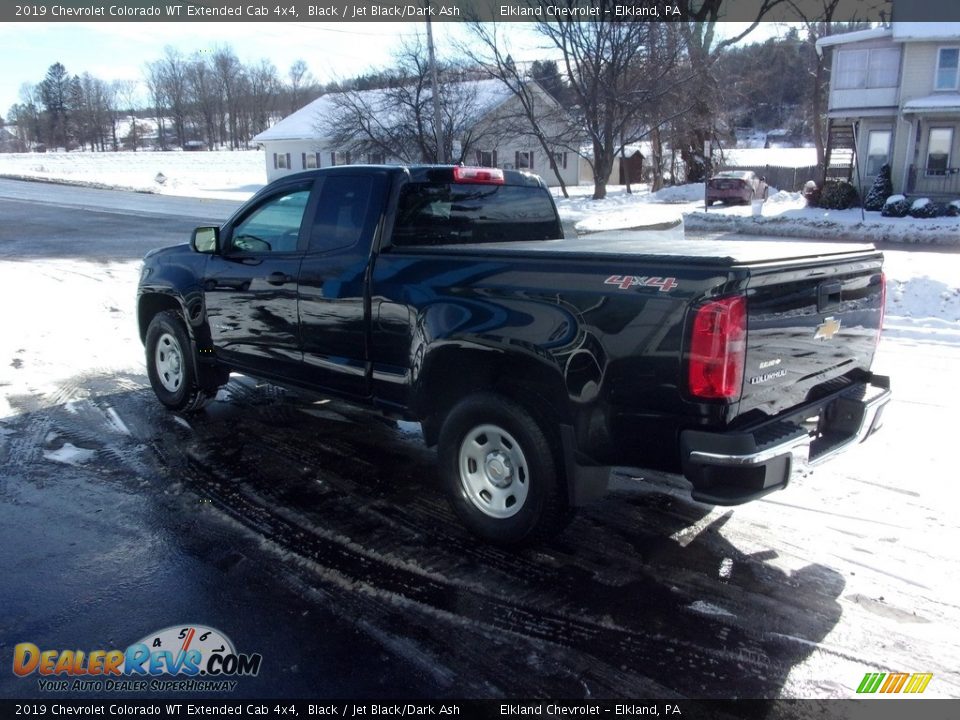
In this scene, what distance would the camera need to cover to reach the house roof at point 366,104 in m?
36.9

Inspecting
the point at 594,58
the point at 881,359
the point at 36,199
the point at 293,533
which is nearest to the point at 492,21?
the point at 594,58

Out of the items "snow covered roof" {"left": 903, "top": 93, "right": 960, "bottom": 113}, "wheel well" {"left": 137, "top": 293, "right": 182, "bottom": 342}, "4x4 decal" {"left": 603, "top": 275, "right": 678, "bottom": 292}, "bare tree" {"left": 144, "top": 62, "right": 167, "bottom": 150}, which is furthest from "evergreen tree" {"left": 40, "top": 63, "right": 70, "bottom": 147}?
"4x4 decal" {"left": 603, "top": 275, "right": 678, "bottom": 292}

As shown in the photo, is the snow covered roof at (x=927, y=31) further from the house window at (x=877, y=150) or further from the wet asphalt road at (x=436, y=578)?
the wet asphalt road at (x=436, y=578)

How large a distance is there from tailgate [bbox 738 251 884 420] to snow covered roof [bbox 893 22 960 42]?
29522mm

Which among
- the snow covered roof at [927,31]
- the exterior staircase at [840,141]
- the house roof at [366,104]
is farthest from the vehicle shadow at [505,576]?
the house roof at [366,104]

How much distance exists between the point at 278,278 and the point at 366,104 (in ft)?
112

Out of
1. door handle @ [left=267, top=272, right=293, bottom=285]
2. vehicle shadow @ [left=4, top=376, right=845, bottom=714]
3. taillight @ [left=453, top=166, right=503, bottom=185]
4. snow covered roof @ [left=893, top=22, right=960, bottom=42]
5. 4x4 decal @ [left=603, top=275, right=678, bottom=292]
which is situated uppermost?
snow covered roof @ [left=893, top=22, right=960, bottom=42]

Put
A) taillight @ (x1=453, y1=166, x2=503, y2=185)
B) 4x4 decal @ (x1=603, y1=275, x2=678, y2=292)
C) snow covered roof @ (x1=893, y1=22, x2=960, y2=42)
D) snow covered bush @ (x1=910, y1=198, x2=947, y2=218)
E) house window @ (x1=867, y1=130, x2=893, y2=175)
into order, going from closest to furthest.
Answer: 4x4 decal @ (x1=603, y1=275, x2=678, y2=292) < taillight @ (x1=453, y1=166, x2=503, y2=185) < snow covered bush @ (x1=910, y1=198, x2=947, y2=218) < snow covered roof @ (x1=893, y1=22, x2=960, y2=42) < house window @ (x1=867, y1=130, x2=893, y2=175)

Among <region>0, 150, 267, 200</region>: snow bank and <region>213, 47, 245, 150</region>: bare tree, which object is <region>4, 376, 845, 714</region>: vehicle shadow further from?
<region>213, 47, 245, 150</region>: bare tree

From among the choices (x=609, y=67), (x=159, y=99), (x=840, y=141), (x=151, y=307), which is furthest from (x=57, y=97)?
(x=151, y=307)

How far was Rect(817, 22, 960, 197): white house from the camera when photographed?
28.5m

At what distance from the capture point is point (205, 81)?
92.2 metres

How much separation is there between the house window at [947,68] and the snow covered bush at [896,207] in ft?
19.3

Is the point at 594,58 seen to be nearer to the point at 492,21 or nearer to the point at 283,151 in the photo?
the point at 492,21
